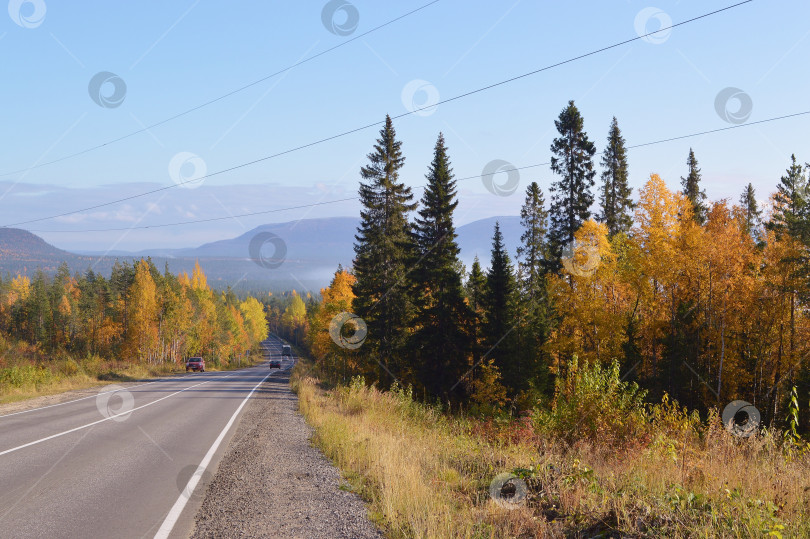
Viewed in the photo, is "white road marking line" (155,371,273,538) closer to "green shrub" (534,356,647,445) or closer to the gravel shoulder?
the gravel shoulder

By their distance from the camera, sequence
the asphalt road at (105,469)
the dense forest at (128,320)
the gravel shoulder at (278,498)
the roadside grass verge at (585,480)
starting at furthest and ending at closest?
1. the dense forest at (128,320)
2. the asphalt road at (105,469)
3. the gravel shoulder at (278,498)
4. the roadside grass verge at (585,480)

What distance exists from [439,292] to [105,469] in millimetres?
26578

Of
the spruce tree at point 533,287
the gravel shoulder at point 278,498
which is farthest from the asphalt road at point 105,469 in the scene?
the spruce tree at point 533,287

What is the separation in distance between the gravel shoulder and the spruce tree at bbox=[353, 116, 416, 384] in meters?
24.2

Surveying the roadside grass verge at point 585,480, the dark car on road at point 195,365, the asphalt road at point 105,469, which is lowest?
the dark car on road at point 195,365

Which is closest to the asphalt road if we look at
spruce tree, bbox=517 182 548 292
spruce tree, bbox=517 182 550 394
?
spruce tree, bbox=517 182 550 394

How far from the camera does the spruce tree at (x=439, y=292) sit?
33.8m

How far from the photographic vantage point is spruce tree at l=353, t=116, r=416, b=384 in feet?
118

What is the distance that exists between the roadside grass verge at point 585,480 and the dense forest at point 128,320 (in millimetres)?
76676

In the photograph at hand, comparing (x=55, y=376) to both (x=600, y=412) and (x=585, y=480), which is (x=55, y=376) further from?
(x=585, y=480)

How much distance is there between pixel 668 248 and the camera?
33781mm

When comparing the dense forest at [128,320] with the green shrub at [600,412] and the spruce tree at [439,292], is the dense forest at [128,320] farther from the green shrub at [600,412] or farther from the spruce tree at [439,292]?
the green shrub at [600,412]

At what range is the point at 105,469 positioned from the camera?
335 inches

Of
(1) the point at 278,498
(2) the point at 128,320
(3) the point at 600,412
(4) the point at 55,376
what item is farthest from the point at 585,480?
(2) the point at 128,320
